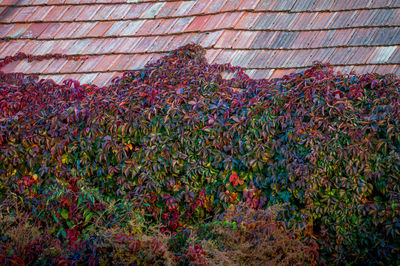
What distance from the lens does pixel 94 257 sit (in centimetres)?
356

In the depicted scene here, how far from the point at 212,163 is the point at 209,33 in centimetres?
206

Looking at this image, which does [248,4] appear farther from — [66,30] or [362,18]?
[66,30]

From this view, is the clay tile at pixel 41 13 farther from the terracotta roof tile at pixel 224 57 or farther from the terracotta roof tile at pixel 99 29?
the terracotta roof tile at pixel 224 57

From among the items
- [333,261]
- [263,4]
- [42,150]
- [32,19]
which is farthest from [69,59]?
[333,261]

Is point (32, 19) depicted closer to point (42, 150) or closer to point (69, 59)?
point (69, 59)

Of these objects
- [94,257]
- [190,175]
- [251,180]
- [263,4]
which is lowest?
[94,257]

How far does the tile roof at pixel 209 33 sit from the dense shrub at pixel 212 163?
48 cm

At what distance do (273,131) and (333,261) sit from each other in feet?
4.11

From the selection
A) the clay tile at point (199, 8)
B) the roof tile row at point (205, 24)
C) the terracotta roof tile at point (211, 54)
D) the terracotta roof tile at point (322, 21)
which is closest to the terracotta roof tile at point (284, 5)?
the roof tile row at point (205, 24)

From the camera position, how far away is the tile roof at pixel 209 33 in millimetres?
5301

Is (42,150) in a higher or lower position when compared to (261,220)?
lower

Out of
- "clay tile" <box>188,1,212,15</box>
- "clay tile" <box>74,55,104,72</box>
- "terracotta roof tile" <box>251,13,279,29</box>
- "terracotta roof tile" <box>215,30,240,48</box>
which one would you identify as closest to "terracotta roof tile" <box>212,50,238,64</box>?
"terracotta roof tile" <box>215,30,240,48</box>

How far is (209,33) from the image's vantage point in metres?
5.84

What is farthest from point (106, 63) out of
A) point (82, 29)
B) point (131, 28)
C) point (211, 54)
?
point (211, 54)
